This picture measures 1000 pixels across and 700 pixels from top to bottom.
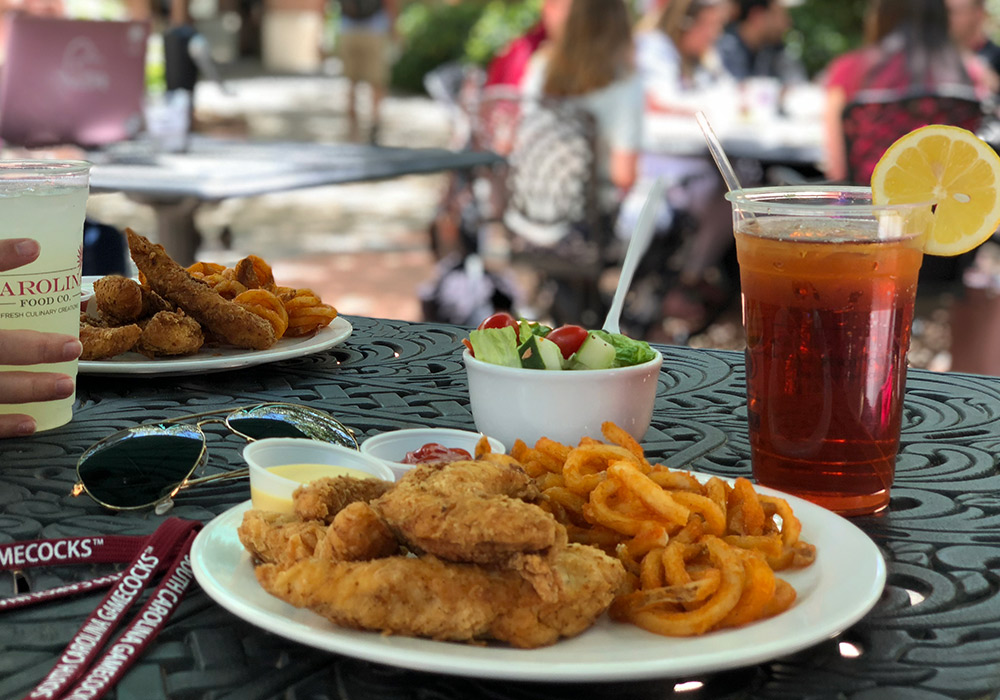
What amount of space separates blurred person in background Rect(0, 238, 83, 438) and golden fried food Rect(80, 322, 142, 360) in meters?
0.22

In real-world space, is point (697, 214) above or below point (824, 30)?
below

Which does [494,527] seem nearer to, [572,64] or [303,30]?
[572,64]

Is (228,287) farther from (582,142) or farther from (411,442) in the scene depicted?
(582,142)

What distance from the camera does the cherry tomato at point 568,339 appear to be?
4.51 feet

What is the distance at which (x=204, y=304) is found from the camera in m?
1.69

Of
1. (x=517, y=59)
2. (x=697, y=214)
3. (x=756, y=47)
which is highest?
(x=756, y=47)

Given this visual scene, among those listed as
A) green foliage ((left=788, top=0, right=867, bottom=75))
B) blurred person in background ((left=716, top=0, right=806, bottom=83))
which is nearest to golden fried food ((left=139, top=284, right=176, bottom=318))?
blurred person in background ((left=716, top=0, right=806, bottom=83))

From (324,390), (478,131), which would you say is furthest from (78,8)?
(324,390)

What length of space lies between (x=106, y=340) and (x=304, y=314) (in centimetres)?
32

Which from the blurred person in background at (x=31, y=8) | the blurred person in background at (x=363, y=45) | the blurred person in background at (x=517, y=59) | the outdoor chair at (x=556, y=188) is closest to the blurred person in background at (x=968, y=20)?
the blurred person in background at (x=517, y=59)

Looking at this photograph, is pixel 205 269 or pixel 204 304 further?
pixel 205 269

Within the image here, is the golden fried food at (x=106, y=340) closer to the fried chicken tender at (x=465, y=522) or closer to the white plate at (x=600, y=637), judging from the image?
the white plate at (x=600, y=637)

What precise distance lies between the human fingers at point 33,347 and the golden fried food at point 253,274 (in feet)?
1.62

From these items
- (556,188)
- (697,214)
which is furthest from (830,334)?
(697,214)
